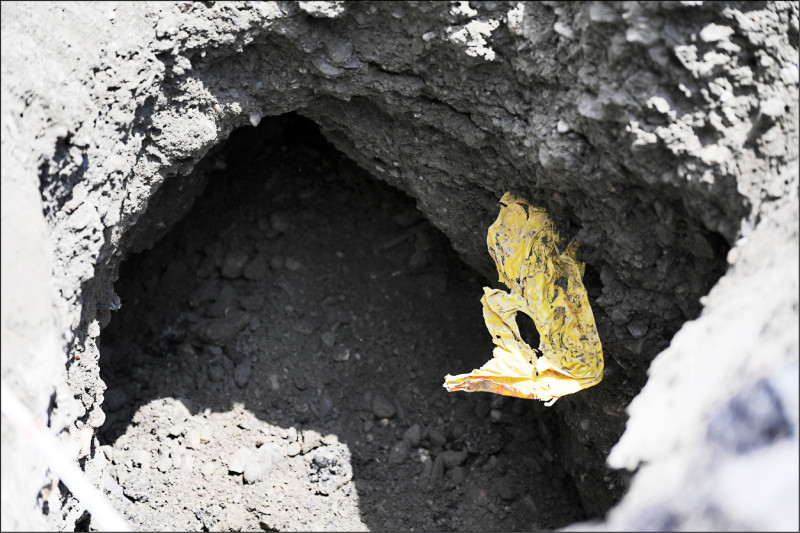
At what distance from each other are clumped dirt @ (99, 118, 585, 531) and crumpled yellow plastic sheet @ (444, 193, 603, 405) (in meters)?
1.06

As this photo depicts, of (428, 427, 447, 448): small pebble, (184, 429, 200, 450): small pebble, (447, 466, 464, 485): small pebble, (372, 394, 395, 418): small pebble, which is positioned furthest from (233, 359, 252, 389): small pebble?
(447, 466, 464, 485): small pebble

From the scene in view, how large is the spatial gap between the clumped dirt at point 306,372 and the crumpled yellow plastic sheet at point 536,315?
1060mm

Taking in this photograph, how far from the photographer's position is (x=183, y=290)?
439cm

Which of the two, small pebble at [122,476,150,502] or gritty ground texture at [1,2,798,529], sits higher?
gritty ground texture at [1,2,798,529]

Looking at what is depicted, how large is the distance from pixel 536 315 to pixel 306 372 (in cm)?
160

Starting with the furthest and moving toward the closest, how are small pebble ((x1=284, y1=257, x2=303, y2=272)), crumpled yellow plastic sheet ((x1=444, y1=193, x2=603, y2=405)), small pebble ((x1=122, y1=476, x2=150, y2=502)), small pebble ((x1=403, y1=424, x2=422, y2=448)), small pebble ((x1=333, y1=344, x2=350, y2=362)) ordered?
small pebble ((x1=284, y1=257, x2=303, y2=272)), small pebble ((x1=333, y1=344, x2=350, y2=362)), small pebble ((x1=403, y1=424, x2=422, y2=448)), small pebble ((x1=122, y1=476, x2=150, y2=502)), crumpled yellow plastic sheet ((x1=444, y1=193, x2=603, y2=405))

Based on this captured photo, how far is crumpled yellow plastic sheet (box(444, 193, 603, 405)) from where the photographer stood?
125 inches

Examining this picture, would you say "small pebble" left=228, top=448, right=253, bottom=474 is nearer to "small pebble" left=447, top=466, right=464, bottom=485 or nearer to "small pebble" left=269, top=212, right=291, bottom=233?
"small pebble" left=447, top=466, right=464, bottom=485

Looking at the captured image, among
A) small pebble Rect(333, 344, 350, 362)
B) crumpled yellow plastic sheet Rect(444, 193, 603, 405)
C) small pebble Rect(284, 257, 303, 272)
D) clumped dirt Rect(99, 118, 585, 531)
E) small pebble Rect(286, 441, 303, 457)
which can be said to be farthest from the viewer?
small pebble Rect(284, 257, 303, 272)

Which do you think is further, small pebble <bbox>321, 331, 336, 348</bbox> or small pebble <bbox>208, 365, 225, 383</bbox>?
small pebble <bbox>321, 331, 336, 348</bbox>

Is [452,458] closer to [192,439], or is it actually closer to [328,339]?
[328,339]

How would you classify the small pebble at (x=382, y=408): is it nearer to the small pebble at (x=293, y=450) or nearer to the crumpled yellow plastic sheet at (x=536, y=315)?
the small pebble at (x=293, y=450)

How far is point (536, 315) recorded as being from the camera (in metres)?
3.26

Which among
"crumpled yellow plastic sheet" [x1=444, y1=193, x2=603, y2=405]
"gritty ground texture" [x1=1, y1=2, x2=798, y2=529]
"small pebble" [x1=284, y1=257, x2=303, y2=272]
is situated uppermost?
"gritty ground texture" [x1=1, y1=2, x2=798, y2=529]
